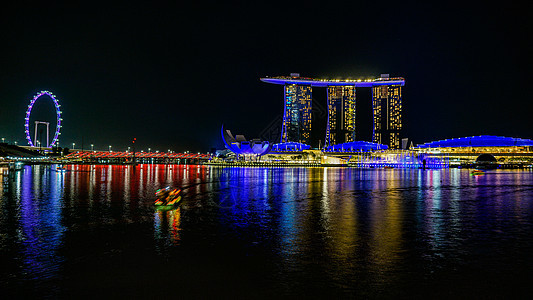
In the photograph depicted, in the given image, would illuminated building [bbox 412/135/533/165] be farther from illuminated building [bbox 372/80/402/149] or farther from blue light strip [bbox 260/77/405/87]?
blue light strip [bbox 260/77/405/87]

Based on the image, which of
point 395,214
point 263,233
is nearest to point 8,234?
point 263,233

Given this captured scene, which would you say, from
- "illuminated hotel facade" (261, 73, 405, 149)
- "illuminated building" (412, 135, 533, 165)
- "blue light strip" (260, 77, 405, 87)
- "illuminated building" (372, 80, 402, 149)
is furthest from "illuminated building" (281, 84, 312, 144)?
"illuminated building" (412, 135, 533, 165)

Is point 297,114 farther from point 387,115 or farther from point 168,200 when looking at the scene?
point 168,200

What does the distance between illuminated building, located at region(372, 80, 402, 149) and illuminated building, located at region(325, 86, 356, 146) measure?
926 centimetres

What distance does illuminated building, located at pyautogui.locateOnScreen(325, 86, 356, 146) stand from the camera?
17238cm

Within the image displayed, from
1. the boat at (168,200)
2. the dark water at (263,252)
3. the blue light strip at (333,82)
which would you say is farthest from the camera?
the blue light strip at (333,82)

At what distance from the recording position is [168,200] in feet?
53.6

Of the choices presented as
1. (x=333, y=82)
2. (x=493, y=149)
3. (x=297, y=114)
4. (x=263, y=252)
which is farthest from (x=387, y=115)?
(x=263, y=252)

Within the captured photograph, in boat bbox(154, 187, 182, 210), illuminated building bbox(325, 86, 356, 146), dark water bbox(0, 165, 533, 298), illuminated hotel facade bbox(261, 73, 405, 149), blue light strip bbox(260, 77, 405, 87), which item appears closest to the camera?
dark water bbox(0, 165, 533, 298)

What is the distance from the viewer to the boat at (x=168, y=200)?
15.9 meters

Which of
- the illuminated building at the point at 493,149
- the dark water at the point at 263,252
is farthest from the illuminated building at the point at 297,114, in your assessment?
the dark water at the point at 263,252

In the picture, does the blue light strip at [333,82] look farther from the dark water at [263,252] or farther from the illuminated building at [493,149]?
the dark water at [263,252]

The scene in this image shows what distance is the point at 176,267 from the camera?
7371 millimetres

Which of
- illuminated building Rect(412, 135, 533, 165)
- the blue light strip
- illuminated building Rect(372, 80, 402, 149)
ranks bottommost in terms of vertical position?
illuminated building Rect(412, 135, 533, 165)
